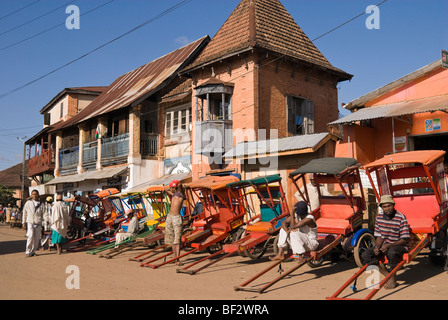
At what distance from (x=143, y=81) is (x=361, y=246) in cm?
2158

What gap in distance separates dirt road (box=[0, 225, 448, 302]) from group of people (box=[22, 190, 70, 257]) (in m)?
1.63

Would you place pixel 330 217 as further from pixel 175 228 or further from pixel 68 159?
pixel 68 159

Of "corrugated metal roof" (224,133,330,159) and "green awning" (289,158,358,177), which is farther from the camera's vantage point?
"corrugated metal roof" (224,133,330,159)

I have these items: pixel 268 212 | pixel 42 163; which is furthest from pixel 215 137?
pixel 42 163

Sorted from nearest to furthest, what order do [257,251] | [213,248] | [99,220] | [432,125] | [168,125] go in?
1. [257,251]
2. [213,248]
3. [432,125]
4. [99,220]
5. [168,125]

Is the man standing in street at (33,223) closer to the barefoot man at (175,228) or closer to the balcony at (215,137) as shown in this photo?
the barefoot man at (175,228)

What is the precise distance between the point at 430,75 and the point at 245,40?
25.9ft

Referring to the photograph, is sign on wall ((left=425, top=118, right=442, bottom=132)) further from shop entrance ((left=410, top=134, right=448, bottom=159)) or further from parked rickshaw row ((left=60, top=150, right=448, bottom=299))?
parked rickshaw row ((left=60, top=150, right=448, bottom=299))

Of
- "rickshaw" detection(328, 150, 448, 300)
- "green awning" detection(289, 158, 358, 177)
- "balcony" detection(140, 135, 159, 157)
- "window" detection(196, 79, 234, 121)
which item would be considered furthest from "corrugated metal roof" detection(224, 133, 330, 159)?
"balcony" detection(140, 135, 159, 157)

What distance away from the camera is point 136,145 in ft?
76.0

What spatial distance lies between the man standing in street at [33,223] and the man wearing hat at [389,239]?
10.0 meters

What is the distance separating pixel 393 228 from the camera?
721 centimetres

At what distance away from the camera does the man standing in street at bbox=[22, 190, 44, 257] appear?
1275 cm
